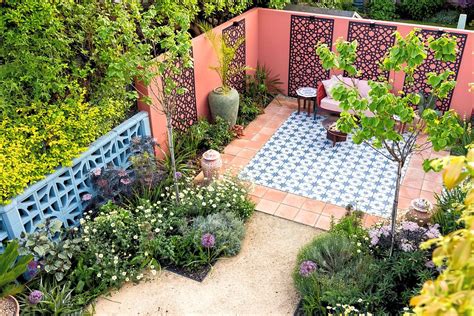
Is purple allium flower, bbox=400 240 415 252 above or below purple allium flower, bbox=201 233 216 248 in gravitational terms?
above

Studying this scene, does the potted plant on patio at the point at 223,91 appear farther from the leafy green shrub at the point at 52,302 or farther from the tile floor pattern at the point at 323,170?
the leafy green shrub at the point at 52,302

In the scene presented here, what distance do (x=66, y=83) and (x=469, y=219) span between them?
549 cm

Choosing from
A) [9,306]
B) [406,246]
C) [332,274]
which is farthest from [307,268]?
[9,306]

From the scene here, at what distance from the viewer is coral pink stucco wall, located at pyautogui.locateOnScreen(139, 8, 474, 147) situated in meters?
8.80

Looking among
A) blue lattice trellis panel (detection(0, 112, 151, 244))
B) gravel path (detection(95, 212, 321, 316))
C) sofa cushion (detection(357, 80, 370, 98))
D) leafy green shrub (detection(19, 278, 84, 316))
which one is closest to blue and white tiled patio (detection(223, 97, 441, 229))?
gravel path (detection(95, 212, 321, 316))

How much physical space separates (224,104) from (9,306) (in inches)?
208

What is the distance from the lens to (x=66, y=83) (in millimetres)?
6246

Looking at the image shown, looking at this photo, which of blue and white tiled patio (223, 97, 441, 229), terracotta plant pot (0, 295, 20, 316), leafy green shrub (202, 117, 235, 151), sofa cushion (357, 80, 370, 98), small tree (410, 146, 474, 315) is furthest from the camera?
sofa cushion (357, 80, 370, 98)

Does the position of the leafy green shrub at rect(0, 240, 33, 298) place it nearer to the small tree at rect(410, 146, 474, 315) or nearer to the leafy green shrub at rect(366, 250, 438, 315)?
the leafy green shrub at rect(366, 250, 438, 315)

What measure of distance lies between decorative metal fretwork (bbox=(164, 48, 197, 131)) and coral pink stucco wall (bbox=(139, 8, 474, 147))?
0.16 m

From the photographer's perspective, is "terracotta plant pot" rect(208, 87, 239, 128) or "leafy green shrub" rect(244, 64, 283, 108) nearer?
"terracotta plant pot" rect(208, 87, 239, 128)

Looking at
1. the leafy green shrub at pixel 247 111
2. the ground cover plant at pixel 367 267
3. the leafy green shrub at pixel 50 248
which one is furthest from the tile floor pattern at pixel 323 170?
the leafy green shrub at pixel 50 248

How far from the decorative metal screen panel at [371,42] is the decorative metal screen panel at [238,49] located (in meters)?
2.25

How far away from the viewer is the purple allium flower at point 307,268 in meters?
5.66
